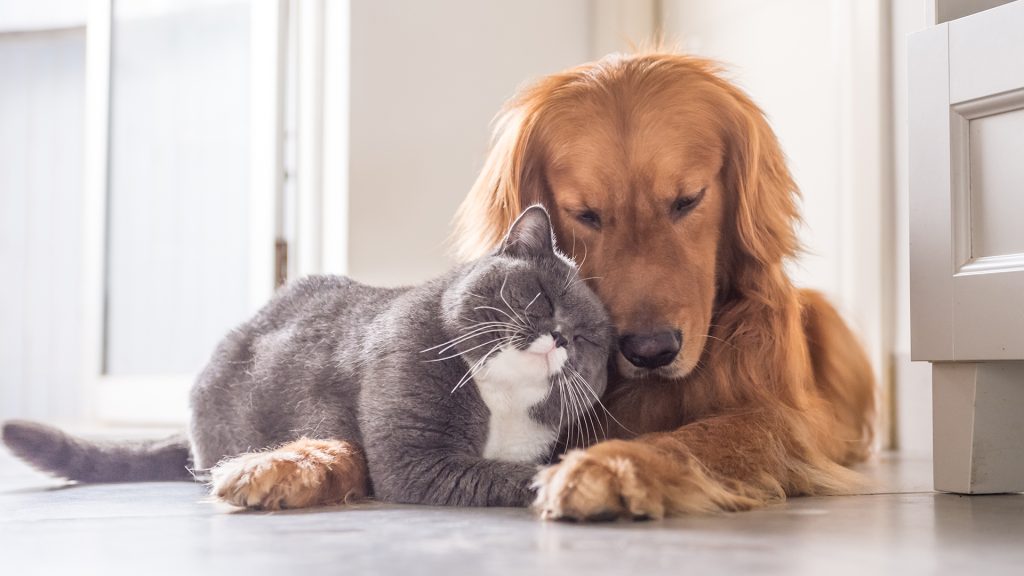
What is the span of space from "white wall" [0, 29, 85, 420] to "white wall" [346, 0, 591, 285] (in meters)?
3.37

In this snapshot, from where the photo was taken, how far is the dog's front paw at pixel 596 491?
4.10ft

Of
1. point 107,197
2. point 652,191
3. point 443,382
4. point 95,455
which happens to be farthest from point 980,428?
point 107,197

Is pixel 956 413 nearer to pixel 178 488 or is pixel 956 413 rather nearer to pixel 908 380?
pixel 908 380

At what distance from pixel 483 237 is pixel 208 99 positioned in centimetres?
193

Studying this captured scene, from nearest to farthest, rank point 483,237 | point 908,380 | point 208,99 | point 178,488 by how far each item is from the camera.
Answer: point 178,488, point 483,237, point 908,380, point 208,99

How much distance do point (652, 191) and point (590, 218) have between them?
0.12 m

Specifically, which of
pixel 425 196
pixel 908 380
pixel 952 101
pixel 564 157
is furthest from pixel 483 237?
pixel 908 380

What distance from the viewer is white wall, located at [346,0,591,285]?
282 cm

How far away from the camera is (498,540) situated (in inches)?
44.1

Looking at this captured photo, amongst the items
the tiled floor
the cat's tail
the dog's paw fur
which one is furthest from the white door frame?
the dog's paw fur

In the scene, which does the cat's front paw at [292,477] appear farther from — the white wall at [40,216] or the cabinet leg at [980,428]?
the white wall at [40,216]

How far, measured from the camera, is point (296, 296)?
1812 millimetres

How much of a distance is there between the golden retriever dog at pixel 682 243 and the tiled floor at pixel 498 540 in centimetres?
15

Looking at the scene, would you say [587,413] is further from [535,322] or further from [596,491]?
[596,491]
